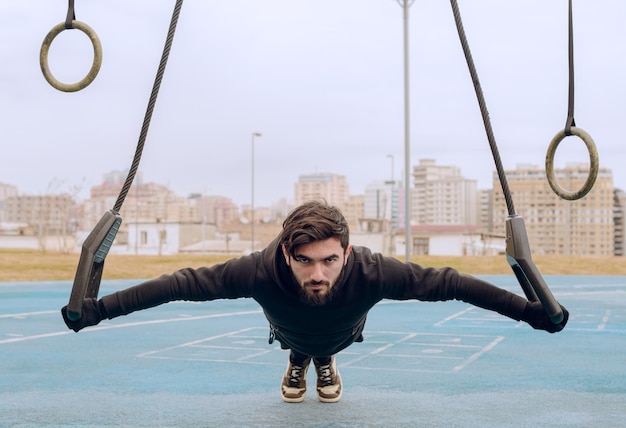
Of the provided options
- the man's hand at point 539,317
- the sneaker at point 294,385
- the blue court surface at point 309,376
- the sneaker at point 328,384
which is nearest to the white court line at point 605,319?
the blue court surface at point 309,376

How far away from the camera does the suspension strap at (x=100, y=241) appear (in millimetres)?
3182

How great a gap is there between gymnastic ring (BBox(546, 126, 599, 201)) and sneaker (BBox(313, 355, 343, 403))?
5.26 feet

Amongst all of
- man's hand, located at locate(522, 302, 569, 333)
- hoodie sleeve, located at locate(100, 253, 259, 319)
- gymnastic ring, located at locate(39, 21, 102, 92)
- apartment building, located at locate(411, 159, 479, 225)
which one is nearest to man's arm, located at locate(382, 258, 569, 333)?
man's hand, located at locate(522, 302, 569, 333)

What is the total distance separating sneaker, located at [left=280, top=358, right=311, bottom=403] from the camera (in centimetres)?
461

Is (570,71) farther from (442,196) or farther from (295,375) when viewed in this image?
(442,196)

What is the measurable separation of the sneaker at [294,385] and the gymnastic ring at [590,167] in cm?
173

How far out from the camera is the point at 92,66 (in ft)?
11.9

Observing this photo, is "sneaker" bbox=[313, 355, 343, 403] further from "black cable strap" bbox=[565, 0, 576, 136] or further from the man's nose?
"black cable strap" bbox=[565, 0, 576, 136]

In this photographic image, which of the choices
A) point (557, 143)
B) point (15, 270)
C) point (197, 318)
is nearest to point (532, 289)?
point (557, 143)

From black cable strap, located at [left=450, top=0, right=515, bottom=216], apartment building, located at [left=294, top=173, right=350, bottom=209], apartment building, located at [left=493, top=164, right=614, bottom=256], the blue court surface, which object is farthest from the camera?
apartment building, located at [left=294, top=173, right=350, bottom=209]

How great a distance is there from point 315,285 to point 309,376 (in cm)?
261

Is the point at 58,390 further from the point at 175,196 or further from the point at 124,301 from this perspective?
the point at 175,196

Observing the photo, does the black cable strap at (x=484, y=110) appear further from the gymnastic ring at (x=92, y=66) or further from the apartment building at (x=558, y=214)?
the apartment building at (x=558, y=214)

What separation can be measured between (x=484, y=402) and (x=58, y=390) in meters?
2.64
